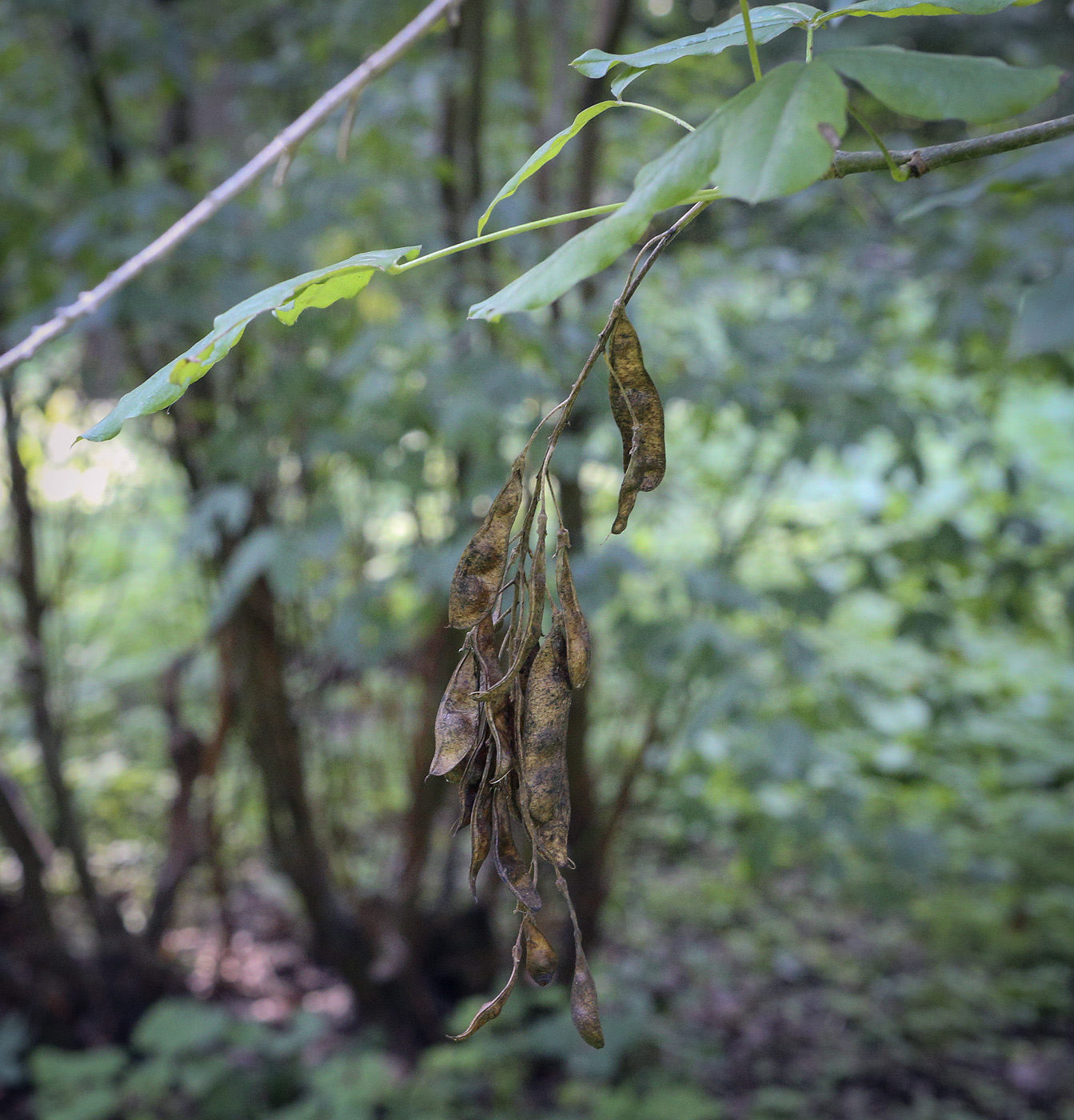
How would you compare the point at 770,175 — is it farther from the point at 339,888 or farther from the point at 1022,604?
A: the point at 339,888

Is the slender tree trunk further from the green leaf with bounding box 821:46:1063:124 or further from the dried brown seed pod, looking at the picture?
the green leaf with bounding box 821:46:1063:124

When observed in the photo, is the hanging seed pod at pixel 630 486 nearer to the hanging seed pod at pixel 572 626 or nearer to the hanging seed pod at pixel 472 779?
the hanging seed pod at pixel 572 626

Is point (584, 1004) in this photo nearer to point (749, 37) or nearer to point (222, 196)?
point (749, 37)

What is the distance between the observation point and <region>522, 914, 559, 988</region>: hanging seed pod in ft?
1.66

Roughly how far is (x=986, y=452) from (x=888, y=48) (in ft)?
6.10

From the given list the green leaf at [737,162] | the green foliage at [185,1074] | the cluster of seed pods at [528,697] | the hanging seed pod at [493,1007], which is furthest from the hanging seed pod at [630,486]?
the green foliage at [185,1074]

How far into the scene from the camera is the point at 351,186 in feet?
6.61

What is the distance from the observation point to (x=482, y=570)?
1.71 ft

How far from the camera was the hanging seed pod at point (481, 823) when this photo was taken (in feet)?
1.62

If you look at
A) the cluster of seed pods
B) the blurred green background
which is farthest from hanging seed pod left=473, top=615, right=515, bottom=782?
the blurred green background

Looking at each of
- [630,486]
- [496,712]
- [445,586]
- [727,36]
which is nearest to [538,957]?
[496,712]

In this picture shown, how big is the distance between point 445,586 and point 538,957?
122 cm

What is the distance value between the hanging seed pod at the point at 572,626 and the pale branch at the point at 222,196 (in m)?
0.37

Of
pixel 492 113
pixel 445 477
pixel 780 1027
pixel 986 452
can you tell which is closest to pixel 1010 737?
pixel 780 1027
